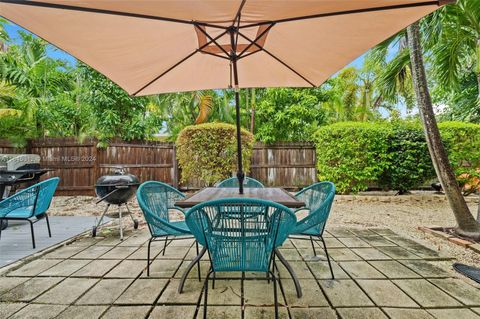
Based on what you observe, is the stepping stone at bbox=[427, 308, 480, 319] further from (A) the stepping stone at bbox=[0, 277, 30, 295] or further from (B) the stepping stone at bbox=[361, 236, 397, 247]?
(A) the stepping stone at bbox=[0, 277, 30, 295]

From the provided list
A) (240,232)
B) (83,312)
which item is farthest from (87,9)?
(83,312)

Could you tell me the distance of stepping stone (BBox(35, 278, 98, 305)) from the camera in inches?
71.2

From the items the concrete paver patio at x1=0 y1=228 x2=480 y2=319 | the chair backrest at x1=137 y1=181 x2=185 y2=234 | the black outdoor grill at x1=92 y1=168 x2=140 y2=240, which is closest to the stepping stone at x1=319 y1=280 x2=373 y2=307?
the concrete paver patio at x1=0 y1=228 x2=480 y2=319

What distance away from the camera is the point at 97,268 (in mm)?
2334

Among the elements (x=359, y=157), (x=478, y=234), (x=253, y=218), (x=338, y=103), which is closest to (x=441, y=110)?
(x=338, y=103)

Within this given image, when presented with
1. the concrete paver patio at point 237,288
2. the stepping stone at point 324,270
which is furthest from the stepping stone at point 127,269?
the stepping stone at point 324,270

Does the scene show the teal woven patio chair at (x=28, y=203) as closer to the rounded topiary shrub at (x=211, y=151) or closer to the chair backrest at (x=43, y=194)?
the chair backrest at (x=43, y=194)

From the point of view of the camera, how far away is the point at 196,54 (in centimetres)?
260

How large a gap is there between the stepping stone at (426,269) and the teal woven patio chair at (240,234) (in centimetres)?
158

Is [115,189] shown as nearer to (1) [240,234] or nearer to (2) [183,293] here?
(2) [183,293]

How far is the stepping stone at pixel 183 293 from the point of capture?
179 centimetres

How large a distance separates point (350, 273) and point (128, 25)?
2.81 m

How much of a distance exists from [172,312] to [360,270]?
1680 millimetres

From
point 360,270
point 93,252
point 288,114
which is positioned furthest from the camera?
point 288,114
